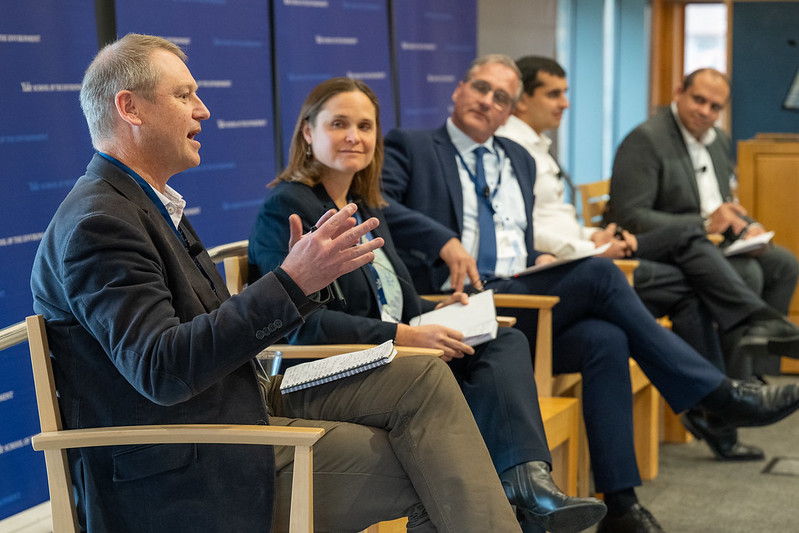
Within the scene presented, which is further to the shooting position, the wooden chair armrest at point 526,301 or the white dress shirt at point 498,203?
the white dress shirt at point 498,203

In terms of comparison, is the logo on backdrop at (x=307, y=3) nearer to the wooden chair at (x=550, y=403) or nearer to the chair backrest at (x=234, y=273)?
the wooden chair at (x=550, y=403)

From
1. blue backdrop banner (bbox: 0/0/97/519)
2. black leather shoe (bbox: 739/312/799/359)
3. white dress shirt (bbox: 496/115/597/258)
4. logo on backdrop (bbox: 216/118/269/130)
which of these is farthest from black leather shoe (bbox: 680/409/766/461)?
blue backdrop banner (bbox: 0/0/97/519)

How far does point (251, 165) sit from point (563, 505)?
1957mm

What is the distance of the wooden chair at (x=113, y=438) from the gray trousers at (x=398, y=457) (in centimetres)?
13

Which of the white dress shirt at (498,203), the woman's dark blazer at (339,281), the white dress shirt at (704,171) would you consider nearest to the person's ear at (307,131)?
the woman's dark blazer at (339,281)

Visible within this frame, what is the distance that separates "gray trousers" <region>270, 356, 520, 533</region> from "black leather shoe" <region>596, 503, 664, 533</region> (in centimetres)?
113

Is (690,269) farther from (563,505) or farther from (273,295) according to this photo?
(273,295)

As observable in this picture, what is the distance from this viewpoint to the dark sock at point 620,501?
116 inches

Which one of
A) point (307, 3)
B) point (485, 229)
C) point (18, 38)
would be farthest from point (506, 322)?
point (307, 3)

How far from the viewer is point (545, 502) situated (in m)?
2.28

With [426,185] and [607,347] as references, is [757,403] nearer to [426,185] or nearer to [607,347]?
[607,347]

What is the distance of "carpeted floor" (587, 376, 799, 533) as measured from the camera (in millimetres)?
3184

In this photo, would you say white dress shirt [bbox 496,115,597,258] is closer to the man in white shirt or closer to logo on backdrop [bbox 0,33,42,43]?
the man in white shirt

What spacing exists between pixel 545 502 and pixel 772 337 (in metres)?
1.94
